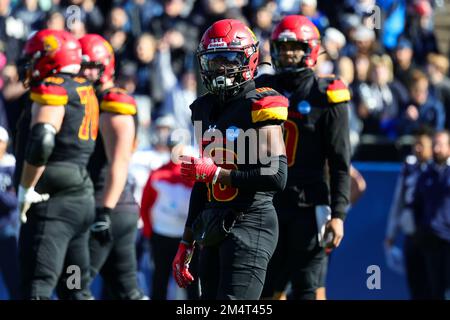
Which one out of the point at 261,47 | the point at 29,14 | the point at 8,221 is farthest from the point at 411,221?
the point at 29,14

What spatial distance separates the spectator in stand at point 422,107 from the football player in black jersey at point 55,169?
4.86 meters

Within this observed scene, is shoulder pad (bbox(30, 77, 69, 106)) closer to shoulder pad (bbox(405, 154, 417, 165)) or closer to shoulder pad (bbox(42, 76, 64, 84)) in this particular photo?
shoulder pad (bbox(42, 76, 64, 84))

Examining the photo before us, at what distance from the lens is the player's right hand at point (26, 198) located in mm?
6254

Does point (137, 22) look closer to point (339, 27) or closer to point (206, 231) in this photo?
point (339, 27)

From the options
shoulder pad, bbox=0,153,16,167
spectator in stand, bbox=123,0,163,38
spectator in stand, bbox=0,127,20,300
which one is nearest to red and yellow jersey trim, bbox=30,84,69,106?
spectator in stand, bbox=0,127,20,300

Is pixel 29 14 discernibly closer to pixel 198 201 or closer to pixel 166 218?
pixel 166 218

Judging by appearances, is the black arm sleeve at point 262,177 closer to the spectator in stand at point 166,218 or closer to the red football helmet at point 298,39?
the red football helmet at point 298,39

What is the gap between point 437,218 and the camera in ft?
29.8

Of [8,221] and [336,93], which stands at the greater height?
[336,93]

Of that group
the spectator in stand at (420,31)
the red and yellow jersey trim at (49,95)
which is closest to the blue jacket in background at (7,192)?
the red and yellow jersey trim at (49,95)

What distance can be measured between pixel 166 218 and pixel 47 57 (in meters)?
2.62

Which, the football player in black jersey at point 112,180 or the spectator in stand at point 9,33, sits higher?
the spectator in stand at point 9,33

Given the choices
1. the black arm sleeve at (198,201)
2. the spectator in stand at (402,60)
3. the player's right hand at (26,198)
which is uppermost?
the spectator in stand at (402,60)
